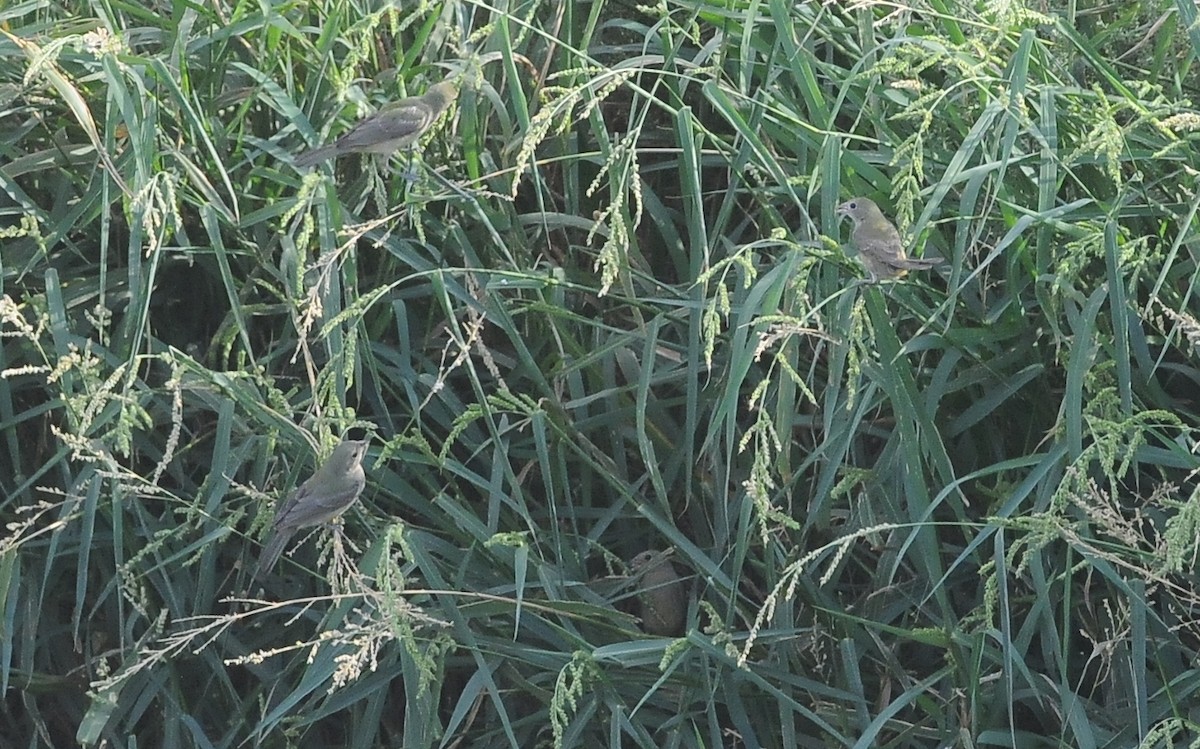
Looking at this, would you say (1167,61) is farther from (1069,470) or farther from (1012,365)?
(1069,470)

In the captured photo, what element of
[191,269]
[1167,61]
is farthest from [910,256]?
[191,269]

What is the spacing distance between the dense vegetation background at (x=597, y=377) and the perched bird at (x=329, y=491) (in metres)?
0.04

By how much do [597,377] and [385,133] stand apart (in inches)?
20.8

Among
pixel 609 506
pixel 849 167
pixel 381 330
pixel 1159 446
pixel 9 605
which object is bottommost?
pixel 9 605

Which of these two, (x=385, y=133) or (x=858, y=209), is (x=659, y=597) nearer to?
(x=858, y=209)

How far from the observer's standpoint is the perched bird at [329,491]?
86.2 inches

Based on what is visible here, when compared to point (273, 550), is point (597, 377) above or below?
above

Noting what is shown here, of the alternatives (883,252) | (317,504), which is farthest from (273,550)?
(883,252)

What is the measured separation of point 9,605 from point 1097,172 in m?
1.87

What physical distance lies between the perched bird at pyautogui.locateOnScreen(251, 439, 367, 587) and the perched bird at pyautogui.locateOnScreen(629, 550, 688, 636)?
50 centimetres

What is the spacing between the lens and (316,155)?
8.03 feet

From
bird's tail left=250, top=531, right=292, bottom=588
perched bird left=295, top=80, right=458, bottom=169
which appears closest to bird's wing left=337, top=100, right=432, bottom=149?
perched bird left=295, top=80, right=458, bottom=169

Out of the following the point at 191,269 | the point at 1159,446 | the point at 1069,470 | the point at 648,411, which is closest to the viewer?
the point at 1069,470

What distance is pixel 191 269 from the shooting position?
107 inches
